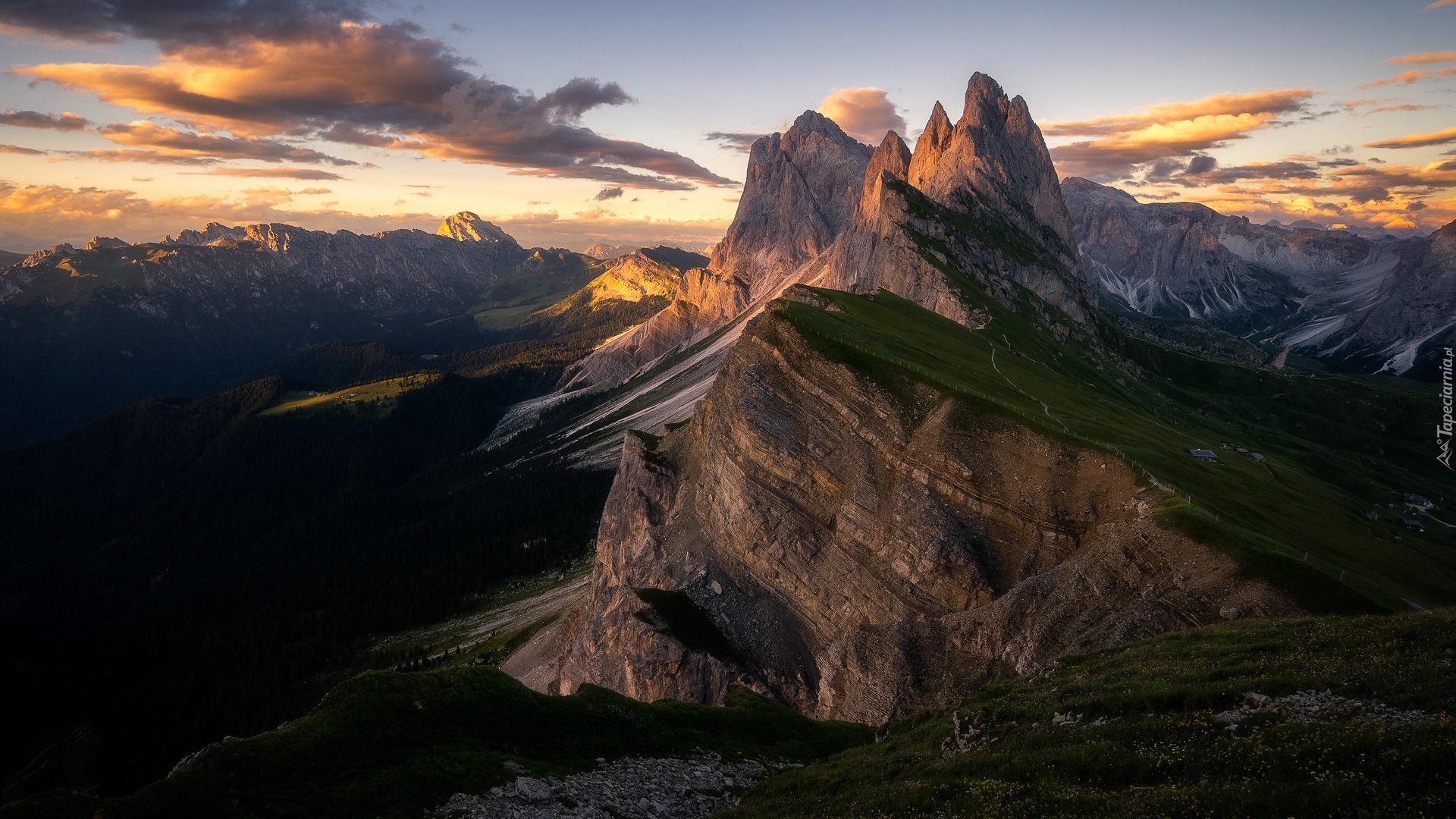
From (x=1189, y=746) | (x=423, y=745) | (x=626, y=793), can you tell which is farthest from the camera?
(x=626, y=793)

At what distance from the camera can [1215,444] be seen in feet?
364

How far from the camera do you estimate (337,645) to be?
14675 centimetres

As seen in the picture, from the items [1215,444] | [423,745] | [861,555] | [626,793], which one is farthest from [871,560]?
[1215,444]

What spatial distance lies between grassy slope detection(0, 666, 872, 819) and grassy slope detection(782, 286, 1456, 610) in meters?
30.5

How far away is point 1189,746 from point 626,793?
21924mm

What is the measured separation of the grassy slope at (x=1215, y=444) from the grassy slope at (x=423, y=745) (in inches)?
1201

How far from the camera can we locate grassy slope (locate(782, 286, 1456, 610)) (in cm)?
4747

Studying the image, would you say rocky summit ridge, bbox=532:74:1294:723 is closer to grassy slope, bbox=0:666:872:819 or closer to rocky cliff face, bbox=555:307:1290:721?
rocky cliff face, bbox=555:307:1290:721

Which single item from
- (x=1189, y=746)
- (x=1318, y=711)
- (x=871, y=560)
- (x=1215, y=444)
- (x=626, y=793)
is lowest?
(x=1215, y=444)

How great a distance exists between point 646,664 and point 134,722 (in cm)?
12665

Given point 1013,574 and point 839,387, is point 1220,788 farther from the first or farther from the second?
point 839,387

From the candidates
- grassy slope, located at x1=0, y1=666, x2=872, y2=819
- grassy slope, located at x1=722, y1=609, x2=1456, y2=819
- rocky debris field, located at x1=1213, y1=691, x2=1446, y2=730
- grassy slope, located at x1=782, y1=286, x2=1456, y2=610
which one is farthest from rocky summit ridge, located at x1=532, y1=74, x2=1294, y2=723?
rocky debris field, located at x1=1213, y1=691, x2=1446, y2=730

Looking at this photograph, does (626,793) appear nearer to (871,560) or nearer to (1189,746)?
(1189,746)

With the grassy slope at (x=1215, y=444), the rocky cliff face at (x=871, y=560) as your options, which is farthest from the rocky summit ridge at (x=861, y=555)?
the grassy slope at (x=1215, y=444)
